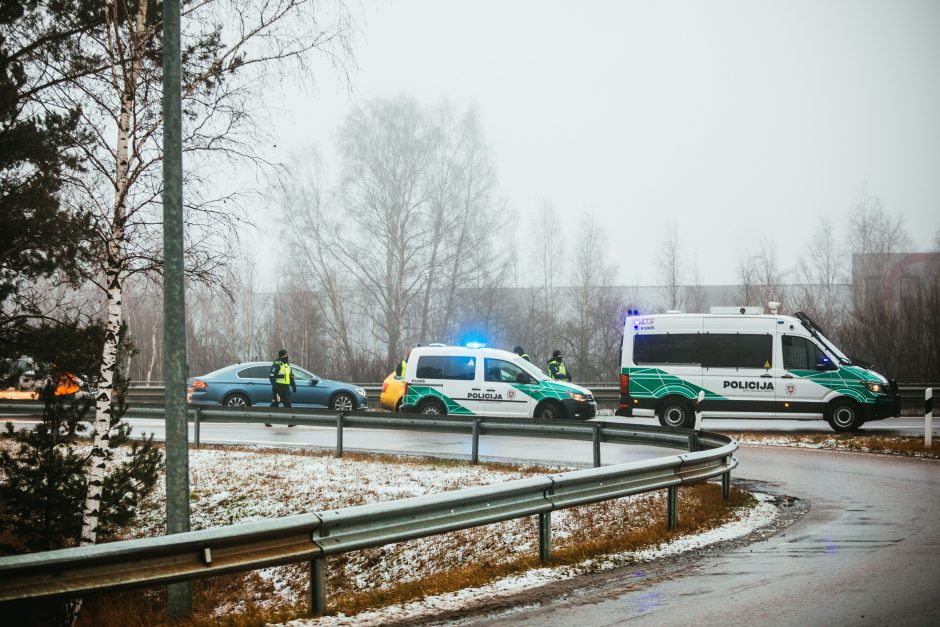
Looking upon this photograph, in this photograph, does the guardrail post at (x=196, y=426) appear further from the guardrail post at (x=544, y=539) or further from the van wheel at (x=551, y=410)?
the guardrail post at (x=544, y=539)

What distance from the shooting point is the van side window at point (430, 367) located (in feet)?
65.5

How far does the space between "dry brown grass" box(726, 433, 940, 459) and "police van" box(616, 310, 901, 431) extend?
721 mm

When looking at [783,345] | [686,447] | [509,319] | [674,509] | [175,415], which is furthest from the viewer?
[509,319]

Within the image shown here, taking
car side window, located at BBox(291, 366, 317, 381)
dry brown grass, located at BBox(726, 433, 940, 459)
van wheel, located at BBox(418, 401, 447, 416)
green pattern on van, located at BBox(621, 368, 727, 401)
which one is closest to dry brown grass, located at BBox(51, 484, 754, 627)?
dry brown grass, located at BBox(726, 433, 940, 459)

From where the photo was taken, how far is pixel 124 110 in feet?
Answer: 34.9

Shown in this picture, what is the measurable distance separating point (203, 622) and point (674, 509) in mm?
4965

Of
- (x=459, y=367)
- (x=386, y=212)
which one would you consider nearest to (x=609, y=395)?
(x=459, y=367)

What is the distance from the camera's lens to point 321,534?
5969 millimetres

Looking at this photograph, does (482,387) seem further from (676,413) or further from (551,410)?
(676,413)

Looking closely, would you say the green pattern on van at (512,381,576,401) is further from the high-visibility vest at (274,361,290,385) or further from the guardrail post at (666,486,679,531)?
the guardrail post at (666,486,679,531)

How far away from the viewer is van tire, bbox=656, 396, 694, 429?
19252 mm

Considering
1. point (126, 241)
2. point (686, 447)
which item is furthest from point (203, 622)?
point (686, 447)

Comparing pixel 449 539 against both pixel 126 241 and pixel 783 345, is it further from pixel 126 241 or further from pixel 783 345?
pixel 783 345

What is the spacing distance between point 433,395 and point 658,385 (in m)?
5.13
